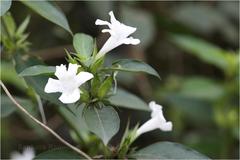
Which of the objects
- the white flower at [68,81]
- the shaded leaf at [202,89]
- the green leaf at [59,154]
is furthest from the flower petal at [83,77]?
the shaded leaf at [202,89]

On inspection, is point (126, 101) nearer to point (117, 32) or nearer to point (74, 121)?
point (74, 121)

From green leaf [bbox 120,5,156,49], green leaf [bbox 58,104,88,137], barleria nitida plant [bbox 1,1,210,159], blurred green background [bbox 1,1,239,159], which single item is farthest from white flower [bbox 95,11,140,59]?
green leaf [bbox 120,5,156,49]

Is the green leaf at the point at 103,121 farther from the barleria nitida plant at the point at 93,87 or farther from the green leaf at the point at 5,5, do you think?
the green leaf at the point at 5,5

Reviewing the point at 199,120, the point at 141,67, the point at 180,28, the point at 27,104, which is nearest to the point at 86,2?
the point at 180,28

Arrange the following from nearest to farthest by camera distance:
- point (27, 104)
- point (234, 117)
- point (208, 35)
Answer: point (27, 104)
point (234, 117)
point (208, 35)

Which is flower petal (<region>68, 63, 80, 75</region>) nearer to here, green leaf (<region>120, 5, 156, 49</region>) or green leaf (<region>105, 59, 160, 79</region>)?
green leaf (<region>105, 59, 160, 79</region>)

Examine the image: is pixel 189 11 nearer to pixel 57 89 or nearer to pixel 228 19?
pixel 228 19

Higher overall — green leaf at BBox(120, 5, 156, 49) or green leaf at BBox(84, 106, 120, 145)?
green leaf at BBox(120, 5, 156, 49)
